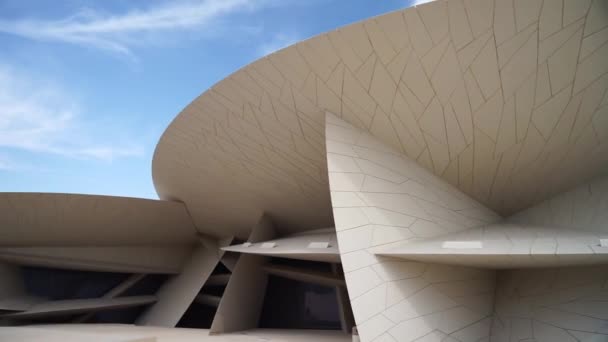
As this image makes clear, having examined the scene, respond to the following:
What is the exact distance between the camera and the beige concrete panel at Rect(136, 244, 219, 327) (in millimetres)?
16312

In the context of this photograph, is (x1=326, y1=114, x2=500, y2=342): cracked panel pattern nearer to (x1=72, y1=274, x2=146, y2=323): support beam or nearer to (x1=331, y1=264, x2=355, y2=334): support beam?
(x1=331, y1=264, x2=355, y2=334): support beam

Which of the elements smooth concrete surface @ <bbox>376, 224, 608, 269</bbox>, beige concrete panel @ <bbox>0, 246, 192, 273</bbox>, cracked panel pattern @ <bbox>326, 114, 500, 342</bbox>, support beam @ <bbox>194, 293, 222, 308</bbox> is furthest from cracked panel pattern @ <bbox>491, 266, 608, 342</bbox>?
beige concrete panel @ <bbox>0, 246, 192, 273</bbox>

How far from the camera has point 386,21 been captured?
18.6 feet

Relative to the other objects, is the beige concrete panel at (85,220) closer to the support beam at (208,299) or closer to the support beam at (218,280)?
the support beam at (218,280)

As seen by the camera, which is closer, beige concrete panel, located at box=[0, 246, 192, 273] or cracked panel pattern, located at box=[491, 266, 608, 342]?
cracked panel pattern, located at box=[491, 266, 608, 342]

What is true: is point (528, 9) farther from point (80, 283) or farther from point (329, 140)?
point (80, 283)

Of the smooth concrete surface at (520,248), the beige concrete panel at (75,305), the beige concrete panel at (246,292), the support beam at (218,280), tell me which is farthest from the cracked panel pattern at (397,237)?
the beige concrete panel at (75,305)

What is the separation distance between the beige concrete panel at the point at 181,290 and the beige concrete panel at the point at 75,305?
2.38ft

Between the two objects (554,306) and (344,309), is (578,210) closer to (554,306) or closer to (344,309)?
(554,306)

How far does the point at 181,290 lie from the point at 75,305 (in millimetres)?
4383

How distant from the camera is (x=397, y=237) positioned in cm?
A: 639

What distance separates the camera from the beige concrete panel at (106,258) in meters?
14.3

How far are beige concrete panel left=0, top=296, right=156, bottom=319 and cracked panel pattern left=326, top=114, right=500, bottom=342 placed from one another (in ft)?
46.4

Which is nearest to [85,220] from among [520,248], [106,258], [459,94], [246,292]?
[106,258]
